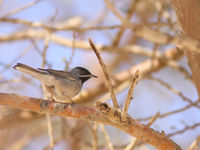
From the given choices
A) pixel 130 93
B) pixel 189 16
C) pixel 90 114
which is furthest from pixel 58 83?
pixel 189 16

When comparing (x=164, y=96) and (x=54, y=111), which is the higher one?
(x=164, y=96)

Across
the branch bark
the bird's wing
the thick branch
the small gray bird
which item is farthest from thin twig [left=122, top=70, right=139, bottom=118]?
the bird's wing

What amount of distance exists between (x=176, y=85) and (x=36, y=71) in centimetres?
748

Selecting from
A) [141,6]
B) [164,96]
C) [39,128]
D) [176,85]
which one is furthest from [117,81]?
[176,85]

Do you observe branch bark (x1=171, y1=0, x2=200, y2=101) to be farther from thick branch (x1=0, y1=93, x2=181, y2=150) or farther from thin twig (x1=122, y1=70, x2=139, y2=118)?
thick branch (x1=0, y1=93, x2=181, y2=150)

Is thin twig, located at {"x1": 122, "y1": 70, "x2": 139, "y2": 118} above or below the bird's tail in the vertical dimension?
below

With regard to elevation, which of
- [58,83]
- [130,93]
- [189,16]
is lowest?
[130,93]

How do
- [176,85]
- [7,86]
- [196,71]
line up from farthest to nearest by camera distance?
[176,85]
[7,86]
[196,71]

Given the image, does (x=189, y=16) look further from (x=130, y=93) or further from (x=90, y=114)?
(x=90, y=114)

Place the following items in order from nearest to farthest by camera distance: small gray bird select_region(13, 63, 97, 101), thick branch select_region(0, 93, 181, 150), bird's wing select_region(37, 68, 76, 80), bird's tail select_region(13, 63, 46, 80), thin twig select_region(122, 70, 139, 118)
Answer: thin twig select_region(122, 70, 139, 118), thick branch select_region(0, 93, 181, 150), bird's tail select_region(13, 63, 46, 80), small gray bird select_region(13, 63, 97, 101), bird's wing select_region(37, 68, 76, 80)

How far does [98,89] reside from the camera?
603 centimetres

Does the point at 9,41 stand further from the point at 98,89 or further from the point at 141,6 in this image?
the point at 141,6

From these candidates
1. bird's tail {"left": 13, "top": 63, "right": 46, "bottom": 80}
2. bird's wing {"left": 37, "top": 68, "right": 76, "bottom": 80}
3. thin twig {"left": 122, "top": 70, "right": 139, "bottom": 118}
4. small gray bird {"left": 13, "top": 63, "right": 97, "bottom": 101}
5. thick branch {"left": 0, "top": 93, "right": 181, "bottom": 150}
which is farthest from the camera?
bird's wing {"left": 37, "top": 68, "right": 76, "bottom": 80}

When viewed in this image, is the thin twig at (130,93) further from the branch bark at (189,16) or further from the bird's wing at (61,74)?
the bird's wing at (61,74)
